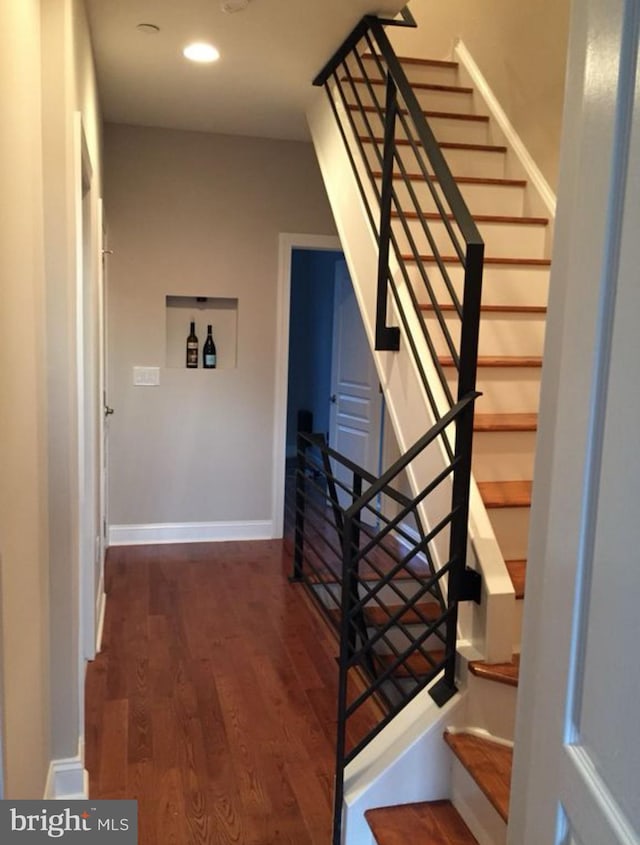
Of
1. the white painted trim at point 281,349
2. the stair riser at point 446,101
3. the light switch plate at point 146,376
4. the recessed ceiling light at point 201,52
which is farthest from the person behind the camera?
the white painted trim at point 281,349

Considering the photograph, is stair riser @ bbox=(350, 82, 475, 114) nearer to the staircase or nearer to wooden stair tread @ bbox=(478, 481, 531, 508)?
the staircase

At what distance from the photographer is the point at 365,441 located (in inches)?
212

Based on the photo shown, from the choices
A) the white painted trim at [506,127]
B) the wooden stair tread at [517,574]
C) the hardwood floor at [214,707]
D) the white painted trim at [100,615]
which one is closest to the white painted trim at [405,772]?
the hardwood floor at [214,707]

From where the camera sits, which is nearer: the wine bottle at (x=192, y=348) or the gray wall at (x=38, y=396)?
the gray wall at (x=38, y=396)

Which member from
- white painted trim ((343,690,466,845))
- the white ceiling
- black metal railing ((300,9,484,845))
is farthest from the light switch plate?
white painted trim ((343,690,466,845))

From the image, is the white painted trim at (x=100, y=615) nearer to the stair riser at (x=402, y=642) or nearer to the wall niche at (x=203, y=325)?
the stair riser at (x=402, y=642)

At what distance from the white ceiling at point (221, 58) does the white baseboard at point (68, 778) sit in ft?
8.79

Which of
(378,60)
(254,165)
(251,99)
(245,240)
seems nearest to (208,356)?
(245,240)

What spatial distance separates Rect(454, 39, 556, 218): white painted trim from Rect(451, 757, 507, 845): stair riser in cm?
237

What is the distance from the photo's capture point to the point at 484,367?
267 cm

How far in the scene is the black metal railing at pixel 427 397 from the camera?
1.94 m

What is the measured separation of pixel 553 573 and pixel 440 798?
141 centimetres

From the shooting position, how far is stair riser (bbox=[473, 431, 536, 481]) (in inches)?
97.7

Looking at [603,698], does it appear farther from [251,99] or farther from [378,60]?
[251,99]
